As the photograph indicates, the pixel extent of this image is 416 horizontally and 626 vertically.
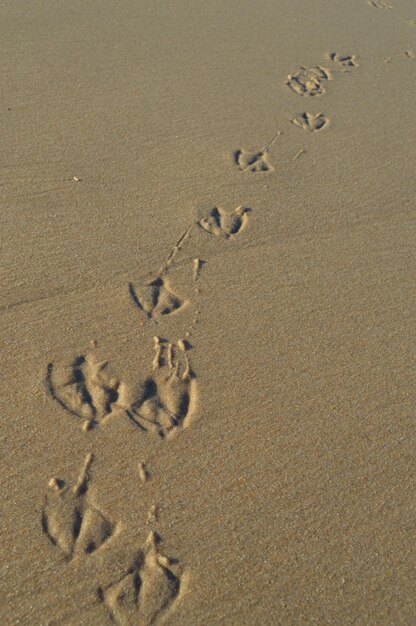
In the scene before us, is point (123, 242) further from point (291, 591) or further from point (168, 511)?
point (291, 591)

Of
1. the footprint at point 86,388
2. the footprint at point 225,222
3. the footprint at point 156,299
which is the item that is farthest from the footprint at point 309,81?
the footprint at point 86,388

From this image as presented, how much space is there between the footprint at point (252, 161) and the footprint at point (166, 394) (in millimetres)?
1331

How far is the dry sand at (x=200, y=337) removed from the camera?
5.85 ft

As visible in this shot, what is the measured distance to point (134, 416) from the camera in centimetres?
210

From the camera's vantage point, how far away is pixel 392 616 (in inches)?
68.8

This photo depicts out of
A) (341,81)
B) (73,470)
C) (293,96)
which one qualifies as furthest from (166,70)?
(73,470)

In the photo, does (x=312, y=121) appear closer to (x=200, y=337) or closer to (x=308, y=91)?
(x=308, y=91)

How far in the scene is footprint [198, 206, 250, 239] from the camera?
288 centimetres

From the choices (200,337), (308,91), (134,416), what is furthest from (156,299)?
(308,91)

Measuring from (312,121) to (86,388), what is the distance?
2.37 meters

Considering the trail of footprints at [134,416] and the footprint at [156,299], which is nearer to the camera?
the trail of footprints at [134,416]

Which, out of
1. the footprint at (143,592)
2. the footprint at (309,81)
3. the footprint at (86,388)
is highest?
the footprint at (309,81)

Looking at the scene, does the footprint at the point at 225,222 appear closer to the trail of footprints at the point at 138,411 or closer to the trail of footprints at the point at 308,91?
the trail of footprints at the point at 138,411

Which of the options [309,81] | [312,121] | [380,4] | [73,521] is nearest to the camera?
[73,521]
